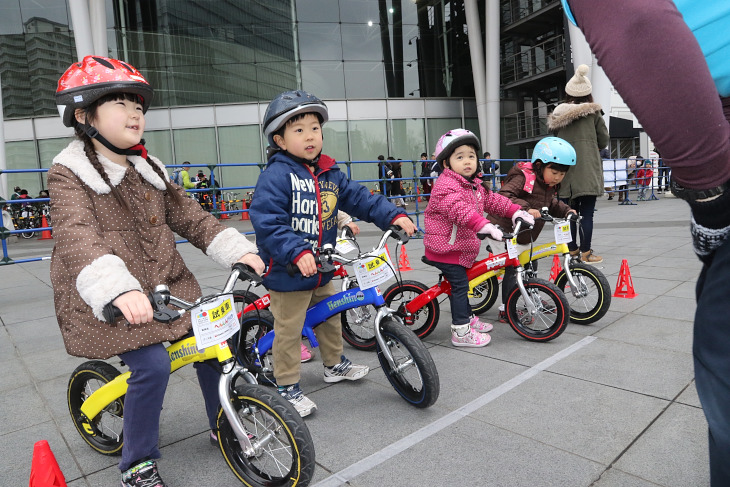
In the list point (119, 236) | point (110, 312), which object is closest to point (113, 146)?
point (119, 236)

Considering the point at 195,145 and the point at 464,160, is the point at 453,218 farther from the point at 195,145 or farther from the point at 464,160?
the point at 195,145

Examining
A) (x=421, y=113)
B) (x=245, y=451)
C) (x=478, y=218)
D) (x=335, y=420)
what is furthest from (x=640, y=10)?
(x=421, y=113)

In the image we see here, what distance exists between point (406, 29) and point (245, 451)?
2233cm

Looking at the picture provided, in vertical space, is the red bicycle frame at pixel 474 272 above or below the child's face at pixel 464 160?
below

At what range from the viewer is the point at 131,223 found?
7.32ft

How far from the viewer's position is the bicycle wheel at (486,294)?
4.46 m

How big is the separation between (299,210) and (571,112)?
4307mm

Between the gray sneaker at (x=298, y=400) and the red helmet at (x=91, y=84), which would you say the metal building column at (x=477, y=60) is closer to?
the gray sneaker at (x=298, y=400)

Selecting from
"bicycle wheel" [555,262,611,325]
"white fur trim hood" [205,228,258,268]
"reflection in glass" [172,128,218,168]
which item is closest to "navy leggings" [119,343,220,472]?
"white fur trim hood" [205,228,258,268]

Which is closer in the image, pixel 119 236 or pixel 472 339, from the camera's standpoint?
pixel 119 236

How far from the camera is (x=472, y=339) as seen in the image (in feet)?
12.1

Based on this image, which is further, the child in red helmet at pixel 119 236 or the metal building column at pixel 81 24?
the metal building column at pixel 81 24

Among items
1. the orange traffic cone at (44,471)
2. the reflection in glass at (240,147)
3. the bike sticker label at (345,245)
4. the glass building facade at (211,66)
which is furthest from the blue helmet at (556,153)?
the reflection in glass at (240,147)

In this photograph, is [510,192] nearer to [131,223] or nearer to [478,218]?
[478,218]
